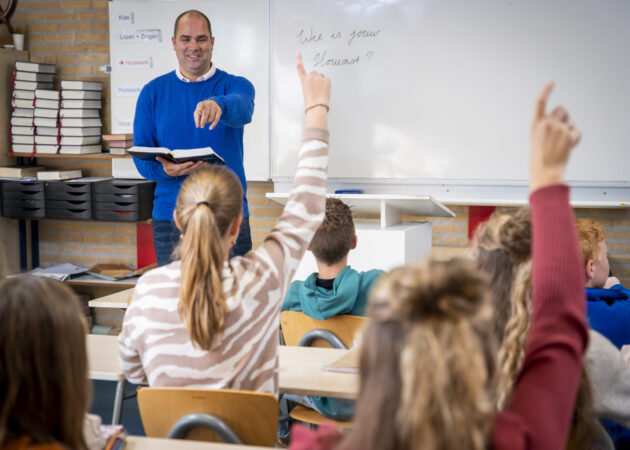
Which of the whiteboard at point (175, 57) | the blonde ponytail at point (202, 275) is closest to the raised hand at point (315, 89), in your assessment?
the blonde ponytail at point (202, 275)

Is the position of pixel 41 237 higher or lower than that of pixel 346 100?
lower

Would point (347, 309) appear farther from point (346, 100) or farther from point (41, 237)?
point (41, 237)

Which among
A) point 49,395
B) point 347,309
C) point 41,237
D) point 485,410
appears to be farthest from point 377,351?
point 41,237

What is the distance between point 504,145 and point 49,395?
3.42 meters

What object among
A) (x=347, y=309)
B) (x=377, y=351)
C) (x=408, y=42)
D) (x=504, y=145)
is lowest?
(x=347, y=309)

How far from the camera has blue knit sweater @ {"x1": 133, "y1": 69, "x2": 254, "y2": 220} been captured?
3.23 meters

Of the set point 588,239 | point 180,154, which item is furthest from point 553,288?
point 180,154

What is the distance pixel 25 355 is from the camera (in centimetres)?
95

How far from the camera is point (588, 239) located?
87.1 inches

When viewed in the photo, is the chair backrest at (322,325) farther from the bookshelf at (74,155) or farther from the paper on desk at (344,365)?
the bookshelf at (74,155)

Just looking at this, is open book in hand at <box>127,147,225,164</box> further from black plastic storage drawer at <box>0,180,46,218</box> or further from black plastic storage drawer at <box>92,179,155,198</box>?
black plastic storage drawer at <box>0,180,46,218</box>

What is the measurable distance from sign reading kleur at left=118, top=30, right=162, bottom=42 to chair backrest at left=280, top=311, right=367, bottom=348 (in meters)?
2.75

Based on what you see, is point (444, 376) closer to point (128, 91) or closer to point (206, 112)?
point (206, 112)

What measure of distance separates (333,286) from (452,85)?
6.80 ft
